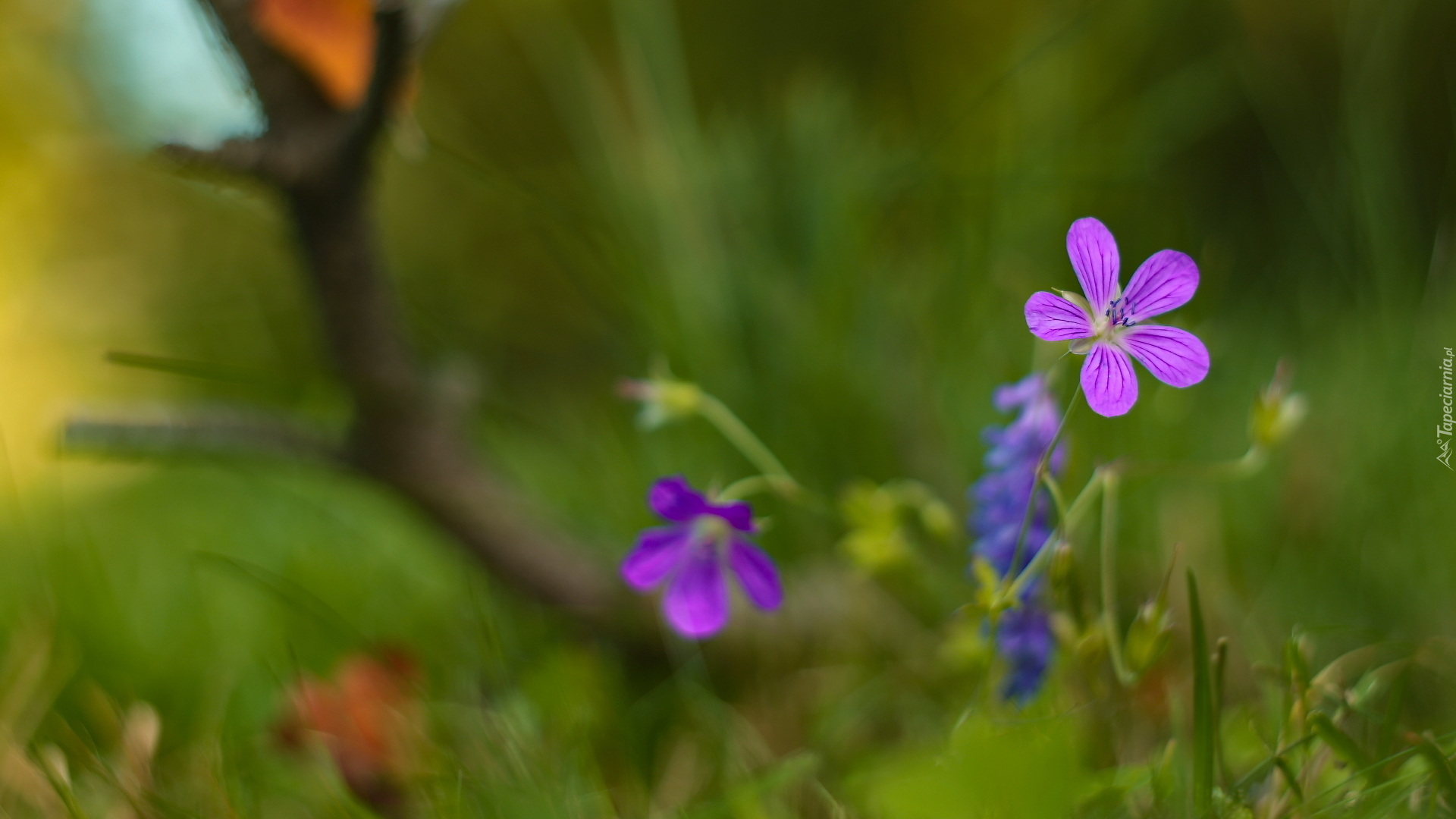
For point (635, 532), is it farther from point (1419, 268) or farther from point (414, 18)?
point (1419, 268)

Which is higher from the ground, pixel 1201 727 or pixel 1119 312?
pixel 1119 312

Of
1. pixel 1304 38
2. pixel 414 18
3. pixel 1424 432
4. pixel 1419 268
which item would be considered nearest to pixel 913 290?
pixel 1424 432

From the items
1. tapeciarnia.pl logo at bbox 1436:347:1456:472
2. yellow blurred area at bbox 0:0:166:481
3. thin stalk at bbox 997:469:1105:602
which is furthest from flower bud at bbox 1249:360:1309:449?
yellow blurred area at bbox 0:0:166:481

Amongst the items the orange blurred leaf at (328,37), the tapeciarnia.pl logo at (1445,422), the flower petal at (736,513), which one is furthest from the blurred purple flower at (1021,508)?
the orange blurred leaf at (328,37)

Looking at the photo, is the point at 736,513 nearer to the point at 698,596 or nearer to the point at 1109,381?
the point at 698,596

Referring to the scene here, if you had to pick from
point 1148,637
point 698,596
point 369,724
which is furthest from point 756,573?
point 369,724

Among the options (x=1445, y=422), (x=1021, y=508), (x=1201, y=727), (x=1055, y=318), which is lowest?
(x=1201, y=727)

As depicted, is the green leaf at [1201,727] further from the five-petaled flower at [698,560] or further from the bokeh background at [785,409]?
the five-petaled flower at [698,560]

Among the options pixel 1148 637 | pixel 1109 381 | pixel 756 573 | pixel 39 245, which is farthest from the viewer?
pixel 39 245
